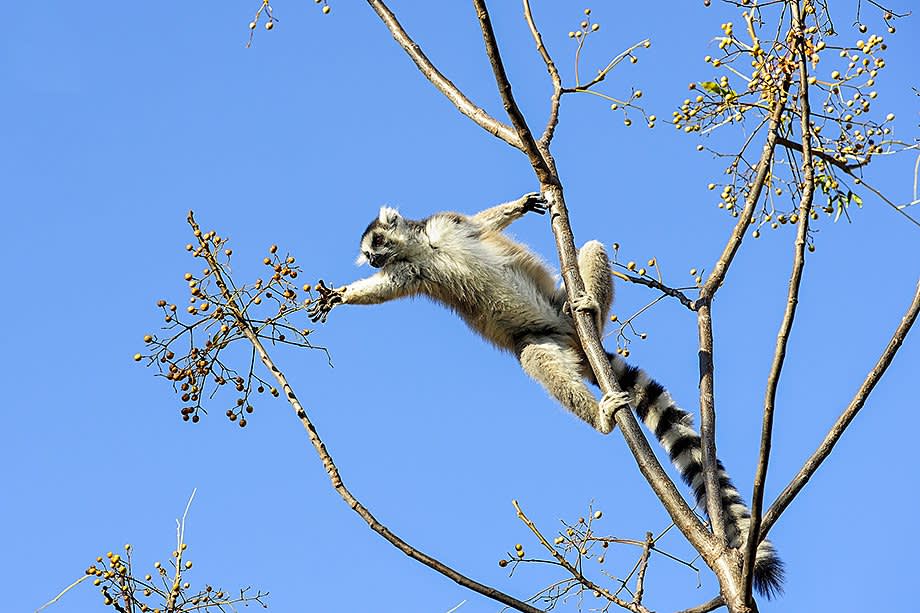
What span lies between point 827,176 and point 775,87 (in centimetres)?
63

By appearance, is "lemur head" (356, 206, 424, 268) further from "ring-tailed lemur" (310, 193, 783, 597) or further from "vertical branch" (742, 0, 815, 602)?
"vertical branch" (742, 0, 815, 602)

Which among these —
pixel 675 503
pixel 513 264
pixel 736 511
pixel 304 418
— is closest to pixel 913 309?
pixel 675 503

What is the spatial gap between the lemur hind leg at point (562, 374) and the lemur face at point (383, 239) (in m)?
1.57

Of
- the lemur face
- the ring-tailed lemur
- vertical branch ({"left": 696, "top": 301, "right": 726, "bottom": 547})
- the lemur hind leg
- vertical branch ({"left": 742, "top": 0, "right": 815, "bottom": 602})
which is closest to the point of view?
vertical branch ({"left": 742, "top": 0, "right": 815, "bottom": 602})

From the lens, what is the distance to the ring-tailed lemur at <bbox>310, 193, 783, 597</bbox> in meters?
8.18

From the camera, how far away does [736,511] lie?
6816 millimetres

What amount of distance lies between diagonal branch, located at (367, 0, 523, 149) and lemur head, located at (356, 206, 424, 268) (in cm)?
310

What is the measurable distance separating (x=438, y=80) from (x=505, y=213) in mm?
2818

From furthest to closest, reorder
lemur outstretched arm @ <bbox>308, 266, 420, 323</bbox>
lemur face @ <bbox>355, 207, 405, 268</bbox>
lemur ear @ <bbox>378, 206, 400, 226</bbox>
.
A: lemur ear @ <bbox>378, 206, 400, 226</bbox>
lemur face @ <bbox>355, 207, 405, 268</bbox>
lemur outstretched arm @ <bbox>308, 266, 420, 323</bbox>

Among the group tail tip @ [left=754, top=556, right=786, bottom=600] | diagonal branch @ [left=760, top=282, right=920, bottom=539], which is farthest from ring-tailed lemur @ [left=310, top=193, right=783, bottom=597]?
diagonal branch @ [left=760, top=282, right=920, bottom=539]

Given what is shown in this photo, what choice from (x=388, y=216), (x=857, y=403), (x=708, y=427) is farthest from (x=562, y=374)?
(x=857, y=403)

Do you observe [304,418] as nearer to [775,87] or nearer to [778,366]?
[778,366]

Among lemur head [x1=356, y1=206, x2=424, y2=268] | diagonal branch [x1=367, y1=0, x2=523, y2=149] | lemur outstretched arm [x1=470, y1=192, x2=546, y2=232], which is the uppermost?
lemur head [x1=356, y1=206, x2=424, y2=268]

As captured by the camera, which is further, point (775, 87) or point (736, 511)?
point (736, 511)
